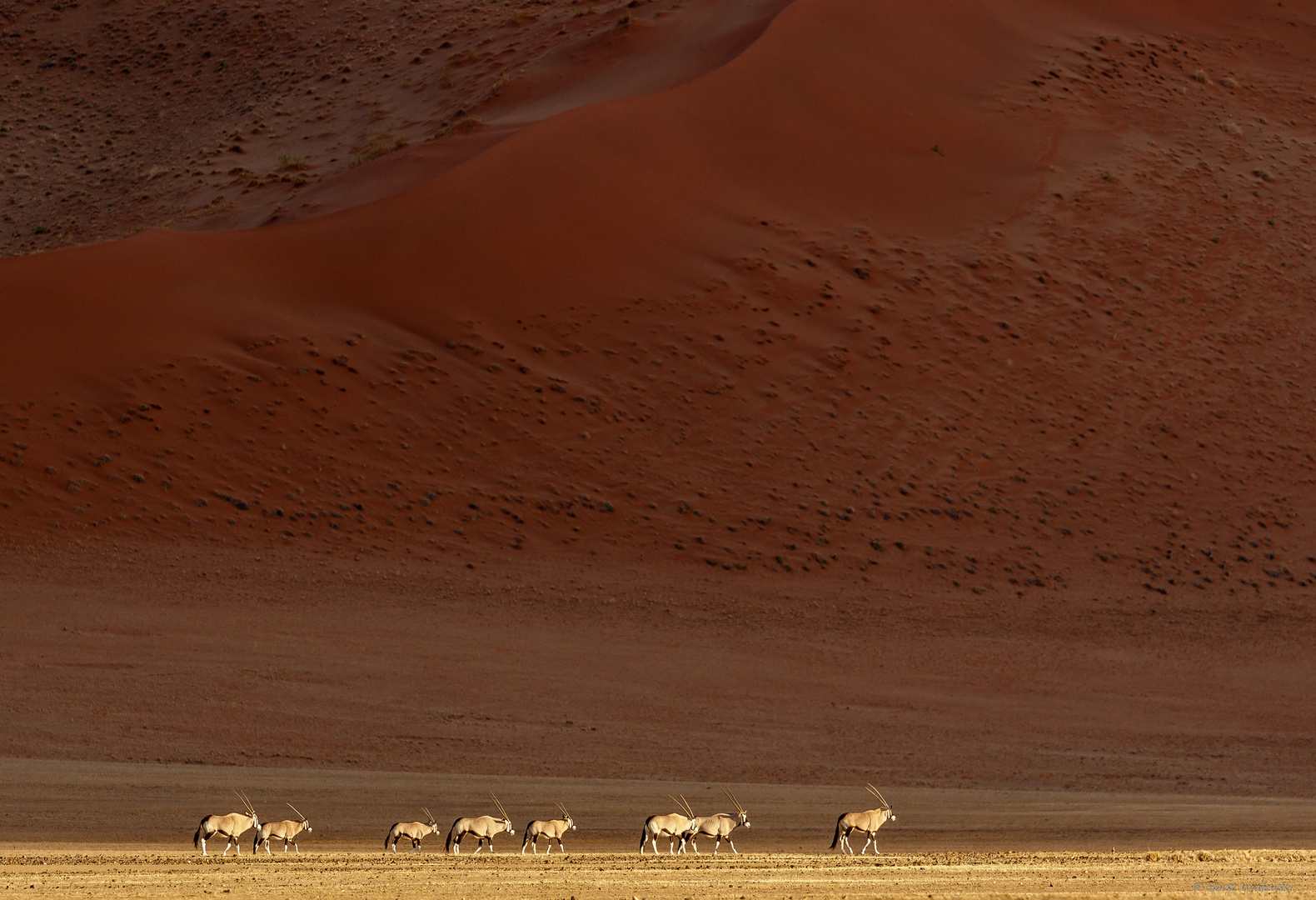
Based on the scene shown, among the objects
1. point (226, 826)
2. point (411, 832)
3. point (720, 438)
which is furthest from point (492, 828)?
point (720, 438)

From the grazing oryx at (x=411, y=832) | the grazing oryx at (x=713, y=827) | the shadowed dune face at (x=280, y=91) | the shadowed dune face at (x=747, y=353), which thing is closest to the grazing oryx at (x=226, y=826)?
the grazing oryx at (x=411, y=832)

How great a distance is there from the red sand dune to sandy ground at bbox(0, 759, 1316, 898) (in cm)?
274

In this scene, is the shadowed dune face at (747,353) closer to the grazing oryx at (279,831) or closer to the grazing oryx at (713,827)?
the grazing oryx at (279,831)

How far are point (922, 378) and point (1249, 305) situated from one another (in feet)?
32.1

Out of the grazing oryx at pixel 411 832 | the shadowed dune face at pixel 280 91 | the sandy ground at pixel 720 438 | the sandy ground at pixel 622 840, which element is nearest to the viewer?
the sandy ground at pixel 622 840

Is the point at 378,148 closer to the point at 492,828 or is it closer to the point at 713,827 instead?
the point at 492,828

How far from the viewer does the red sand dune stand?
25.6 metres

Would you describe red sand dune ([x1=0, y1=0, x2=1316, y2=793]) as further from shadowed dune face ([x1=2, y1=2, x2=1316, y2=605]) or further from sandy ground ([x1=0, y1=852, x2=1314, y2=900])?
sandy ground ([x1=0, y1=852, x2=1314, y2=900])

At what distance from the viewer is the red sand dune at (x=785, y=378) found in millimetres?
25641

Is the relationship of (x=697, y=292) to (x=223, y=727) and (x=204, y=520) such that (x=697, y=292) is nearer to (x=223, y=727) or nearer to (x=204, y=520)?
(x=204, y=520)

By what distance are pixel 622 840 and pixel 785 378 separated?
1871 centimetres

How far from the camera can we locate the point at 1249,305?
36062 millimetres

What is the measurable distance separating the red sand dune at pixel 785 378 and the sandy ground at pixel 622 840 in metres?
2.74

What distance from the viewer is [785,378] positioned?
30922 mm
